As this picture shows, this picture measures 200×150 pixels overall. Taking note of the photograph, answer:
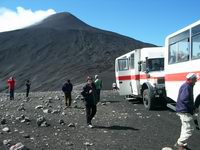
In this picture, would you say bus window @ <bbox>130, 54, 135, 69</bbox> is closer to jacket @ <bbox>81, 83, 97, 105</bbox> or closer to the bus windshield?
the bus windshield

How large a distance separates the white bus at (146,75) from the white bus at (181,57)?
11.4ft

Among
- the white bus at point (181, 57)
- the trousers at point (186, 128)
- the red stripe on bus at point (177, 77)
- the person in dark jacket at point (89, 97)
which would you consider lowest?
the trousers at point (186, 128)

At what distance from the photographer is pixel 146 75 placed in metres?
22.1

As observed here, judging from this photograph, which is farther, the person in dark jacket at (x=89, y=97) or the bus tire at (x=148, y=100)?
the bus tire at (x=148, y=100)

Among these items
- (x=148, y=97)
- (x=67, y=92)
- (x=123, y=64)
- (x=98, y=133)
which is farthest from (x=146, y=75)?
(x=98, y=133)

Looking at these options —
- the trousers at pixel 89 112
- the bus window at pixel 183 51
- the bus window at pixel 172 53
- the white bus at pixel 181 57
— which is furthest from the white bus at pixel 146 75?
the trousers at pixel 89 112

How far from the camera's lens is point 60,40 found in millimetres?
93500

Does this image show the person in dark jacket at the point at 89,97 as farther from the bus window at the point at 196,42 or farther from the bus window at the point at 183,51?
the bus window at the point at 196,42

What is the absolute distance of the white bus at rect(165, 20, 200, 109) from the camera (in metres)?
14.0

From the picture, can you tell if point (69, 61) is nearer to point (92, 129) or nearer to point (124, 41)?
point (124, 41)

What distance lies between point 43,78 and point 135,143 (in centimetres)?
5997

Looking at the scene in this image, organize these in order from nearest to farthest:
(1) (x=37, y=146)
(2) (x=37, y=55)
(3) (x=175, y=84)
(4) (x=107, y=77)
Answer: (1) (x=37, y=146), (3) (x=175, y=84), (4) (x=107, y=77), (2) (x=37, y=55)

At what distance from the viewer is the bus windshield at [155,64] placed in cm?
2183

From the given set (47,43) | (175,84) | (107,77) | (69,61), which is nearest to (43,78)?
(69,61)
